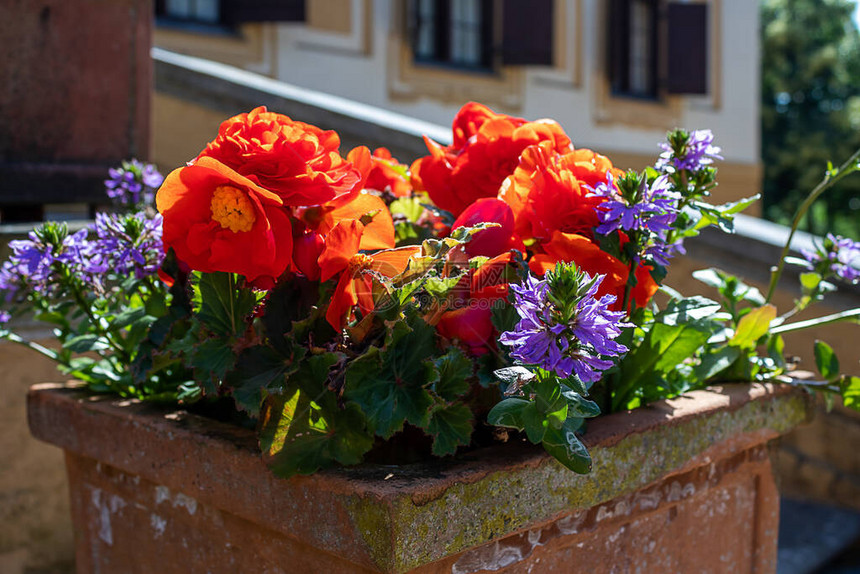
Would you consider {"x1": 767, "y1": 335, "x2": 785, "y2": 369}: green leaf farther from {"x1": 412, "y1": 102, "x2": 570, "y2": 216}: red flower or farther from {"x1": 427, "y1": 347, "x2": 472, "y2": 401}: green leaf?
{"x1": 427, "y1": 347, "x2": 472, "y2": 401}: green leaf

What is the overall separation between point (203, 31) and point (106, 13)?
4.59 meters

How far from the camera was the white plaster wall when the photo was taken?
707 cm

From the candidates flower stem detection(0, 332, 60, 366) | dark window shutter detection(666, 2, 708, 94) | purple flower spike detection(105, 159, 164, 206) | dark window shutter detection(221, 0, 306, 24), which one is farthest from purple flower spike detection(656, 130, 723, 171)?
dark window shutter detection(666, 2, 708, 94)

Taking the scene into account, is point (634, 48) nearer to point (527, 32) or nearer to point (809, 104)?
point (527, 32)

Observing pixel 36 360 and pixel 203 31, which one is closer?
pixel 36 360

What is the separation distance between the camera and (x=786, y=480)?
11.1ft

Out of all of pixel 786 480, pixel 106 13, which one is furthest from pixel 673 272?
pixel 106 13

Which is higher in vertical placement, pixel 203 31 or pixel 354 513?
pixel 203 31

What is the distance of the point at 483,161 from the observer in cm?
124

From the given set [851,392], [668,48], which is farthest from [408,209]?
[668,48]

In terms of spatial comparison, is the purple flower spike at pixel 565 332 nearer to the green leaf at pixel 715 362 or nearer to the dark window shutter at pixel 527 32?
the green leaf at pixel 715 362

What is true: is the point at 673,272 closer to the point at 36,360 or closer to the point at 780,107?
the point at 36,360

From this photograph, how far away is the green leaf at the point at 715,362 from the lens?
4.21ft

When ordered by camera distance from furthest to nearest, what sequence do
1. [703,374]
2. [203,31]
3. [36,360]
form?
1. [203,31]
2. [36,360]
3. [703,374]
